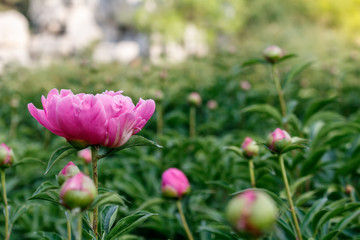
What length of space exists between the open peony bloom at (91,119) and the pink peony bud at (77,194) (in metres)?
0.11

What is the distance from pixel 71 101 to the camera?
1.64 feet

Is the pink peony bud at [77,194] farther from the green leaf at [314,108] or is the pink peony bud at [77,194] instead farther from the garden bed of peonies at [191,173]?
the green leaf at [314,108]

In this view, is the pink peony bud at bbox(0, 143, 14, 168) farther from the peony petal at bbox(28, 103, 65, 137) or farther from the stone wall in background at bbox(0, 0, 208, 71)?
the stone wall in background at bbox(0, 0, 208, 71)

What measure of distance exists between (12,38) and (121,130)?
16599 mm

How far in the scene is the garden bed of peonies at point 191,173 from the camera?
19.5 inches

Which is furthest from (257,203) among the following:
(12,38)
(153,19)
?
(12,38)

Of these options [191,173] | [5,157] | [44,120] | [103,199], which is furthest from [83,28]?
[103,199]

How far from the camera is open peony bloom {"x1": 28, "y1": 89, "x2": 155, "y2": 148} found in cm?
50

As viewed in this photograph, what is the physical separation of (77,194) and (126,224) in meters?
0.16

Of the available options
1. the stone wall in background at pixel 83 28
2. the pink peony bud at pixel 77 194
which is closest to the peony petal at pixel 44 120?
the pink peony bud at pixel 77 194

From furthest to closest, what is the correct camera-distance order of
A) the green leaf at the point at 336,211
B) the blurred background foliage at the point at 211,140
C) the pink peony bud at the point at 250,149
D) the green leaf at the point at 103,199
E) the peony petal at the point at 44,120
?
the blurred background foliage at the point at 211,140 < the pink peony bud at the point at 250,149 < the green leaf at the point at 336,211 < the peony petal at the point at 44,120 < the green leaf at the point at 103,199

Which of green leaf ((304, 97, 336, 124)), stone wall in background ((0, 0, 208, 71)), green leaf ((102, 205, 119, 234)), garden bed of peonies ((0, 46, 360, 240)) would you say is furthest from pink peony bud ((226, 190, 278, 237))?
stone wall in background ((0, 0, 208, 71))

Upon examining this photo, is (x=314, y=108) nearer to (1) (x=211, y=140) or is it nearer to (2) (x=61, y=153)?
(1) (x=211, y=140)

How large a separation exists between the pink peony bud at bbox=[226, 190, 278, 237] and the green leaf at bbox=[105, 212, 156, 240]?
0.69 ft
